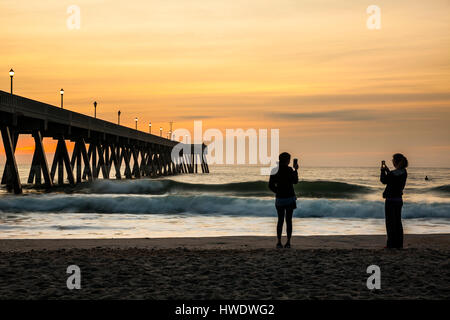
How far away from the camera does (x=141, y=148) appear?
198 feet

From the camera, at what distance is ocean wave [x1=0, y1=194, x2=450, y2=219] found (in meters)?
18.7

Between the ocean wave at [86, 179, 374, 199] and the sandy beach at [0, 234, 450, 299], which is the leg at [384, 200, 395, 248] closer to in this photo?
the sandy beach at [0, 234, 450, 299]

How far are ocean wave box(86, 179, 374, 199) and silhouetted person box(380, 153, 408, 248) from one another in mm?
27796

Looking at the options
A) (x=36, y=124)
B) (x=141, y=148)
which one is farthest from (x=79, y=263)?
(x=141, y=148)

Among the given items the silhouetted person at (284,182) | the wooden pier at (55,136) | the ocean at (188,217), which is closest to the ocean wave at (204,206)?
the ocean at (188,217)

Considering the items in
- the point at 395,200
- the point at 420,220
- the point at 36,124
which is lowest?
the point at 420,220

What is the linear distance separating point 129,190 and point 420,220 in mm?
26708

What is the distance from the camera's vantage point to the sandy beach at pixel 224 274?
18.0 feet

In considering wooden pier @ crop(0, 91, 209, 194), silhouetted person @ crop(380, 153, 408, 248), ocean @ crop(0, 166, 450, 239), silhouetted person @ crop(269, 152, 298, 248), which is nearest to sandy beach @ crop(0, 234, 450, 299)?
silhouetted person @ crop(380, 153, 408, 248)

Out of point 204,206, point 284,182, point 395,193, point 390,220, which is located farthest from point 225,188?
point 395,193

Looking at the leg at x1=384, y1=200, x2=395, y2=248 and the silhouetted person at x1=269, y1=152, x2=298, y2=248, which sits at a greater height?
the silhouetted person at x1=269, y1=152, x2=298, y2=248

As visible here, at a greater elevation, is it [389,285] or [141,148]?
[141,148]

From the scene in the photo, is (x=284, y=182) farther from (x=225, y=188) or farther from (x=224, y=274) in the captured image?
(x=225, y=188)
